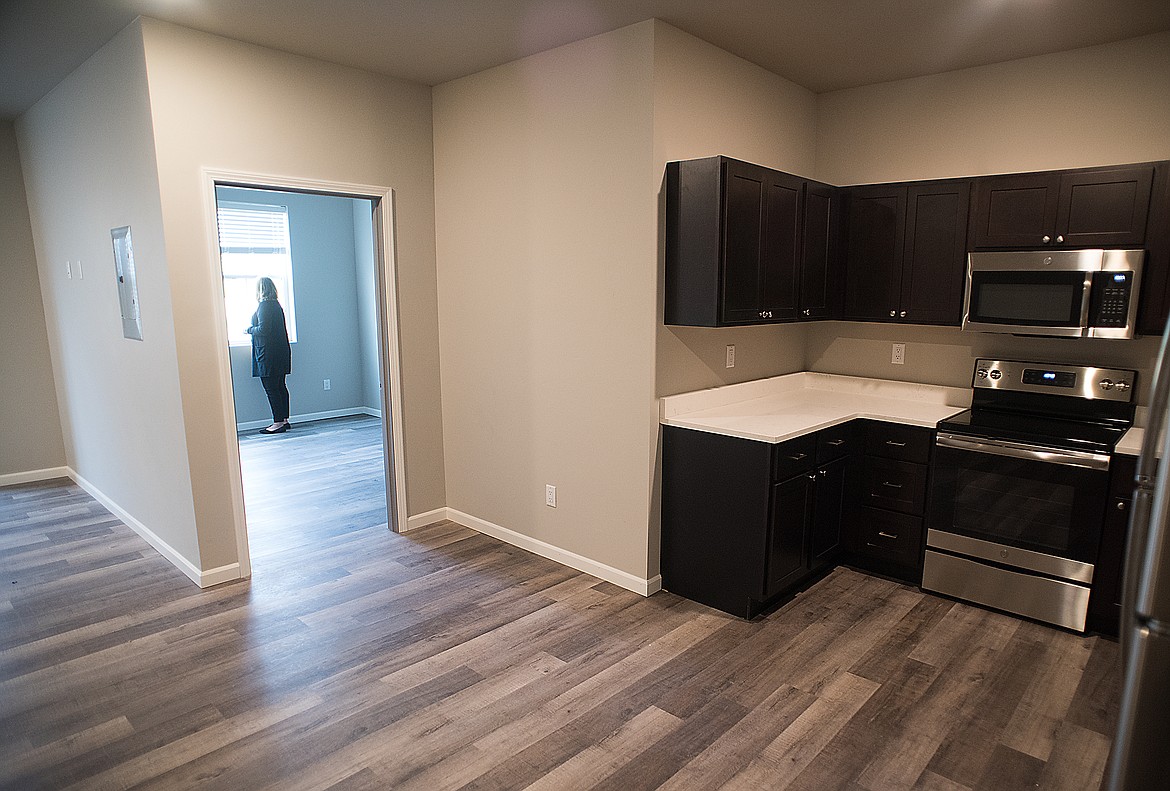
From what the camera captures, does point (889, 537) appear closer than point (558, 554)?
Yes

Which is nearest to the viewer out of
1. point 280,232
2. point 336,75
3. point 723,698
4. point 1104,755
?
point 1104,755

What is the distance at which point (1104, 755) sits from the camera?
89.4 inches

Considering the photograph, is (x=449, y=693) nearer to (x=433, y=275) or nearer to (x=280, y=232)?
(x=433, y=275)

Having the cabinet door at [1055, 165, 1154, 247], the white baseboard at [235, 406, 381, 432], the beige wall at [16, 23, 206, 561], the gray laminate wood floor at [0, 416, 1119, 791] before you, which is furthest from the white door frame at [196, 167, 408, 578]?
the white baseboard at [235, 406, 381, 432]

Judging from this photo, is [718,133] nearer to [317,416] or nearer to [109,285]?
[109,285]

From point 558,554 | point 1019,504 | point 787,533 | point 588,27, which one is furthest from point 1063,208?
point 558,554

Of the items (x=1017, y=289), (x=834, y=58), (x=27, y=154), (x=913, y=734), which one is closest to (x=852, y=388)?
(x=1017, y=289)

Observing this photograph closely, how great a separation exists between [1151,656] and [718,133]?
9.82 feet

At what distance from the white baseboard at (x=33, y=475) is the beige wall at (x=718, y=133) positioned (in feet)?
16.7

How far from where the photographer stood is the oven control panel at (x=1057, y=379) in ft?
10.8

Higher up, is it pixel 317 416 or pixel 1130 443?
pixel 1130 443

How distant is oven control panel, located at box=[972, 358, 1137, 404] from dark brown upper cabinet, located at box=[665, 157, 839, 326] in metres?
1.11

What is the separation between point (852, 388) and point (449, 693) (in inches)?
116

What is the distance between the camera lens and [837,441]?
3.52 m
